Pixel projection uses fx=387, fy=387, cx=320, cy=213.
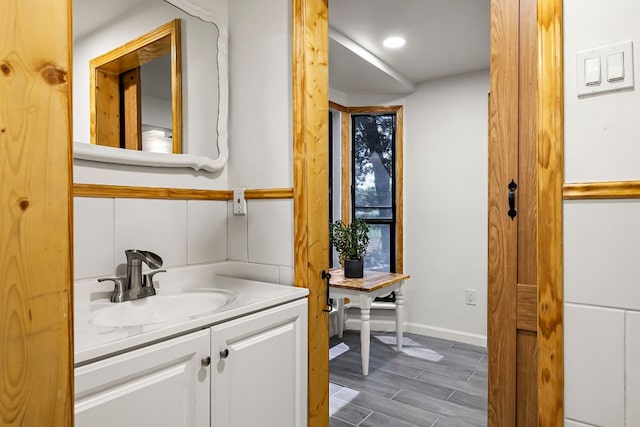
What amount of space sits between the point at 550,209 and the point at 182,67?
1453 mm

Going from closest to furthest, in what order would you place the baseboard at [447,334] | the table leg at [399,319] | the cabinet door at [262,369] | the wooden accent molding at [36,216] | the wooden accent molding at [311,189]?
the wooden accent molding at [36,216], the cabinet door at [262,369], the wooden accent molding at [311,189], the table leg at [399,319], the baseboard at [447,334]

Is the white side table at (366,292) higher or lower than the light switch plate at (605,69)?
lower

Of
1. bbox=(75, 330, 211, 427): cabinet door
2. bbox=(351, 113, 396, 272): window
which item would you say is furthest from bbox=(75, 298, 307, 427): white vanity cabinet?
bbox=(351, 113, 396, 272): window

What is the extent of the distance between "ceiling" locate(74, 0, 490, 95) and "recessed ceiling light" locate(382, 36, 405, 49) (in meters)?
0.05

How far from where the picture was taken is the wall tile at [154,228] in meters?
1.42

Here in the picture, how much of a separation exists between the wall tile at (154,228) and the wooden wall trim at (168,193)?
24 millimetres

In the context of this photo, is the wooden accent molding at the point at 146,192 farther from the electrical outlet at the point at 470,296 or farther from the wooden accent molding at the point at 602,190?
the electrical outlet at the point at 470,296

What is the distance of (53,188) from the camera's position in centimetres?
62

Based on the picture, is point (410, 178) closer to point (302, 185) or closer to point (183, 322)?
point (302, 185)

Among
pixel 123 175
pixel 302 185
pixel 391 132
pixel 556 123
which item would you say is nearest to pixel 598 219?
pixel 556 123

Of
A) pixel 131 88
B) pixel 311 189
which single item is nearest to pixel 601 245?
pixel 311 189

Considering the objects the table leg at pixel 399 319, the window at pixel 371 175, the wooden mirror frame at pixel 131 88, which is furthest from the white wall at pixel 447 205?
the wooden mirror frame at pixel 131 88

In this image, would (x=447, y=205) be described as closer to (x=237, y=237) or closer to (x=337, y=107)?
(x=337, y=107)

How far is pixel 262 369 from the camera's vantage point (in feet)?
4.12
